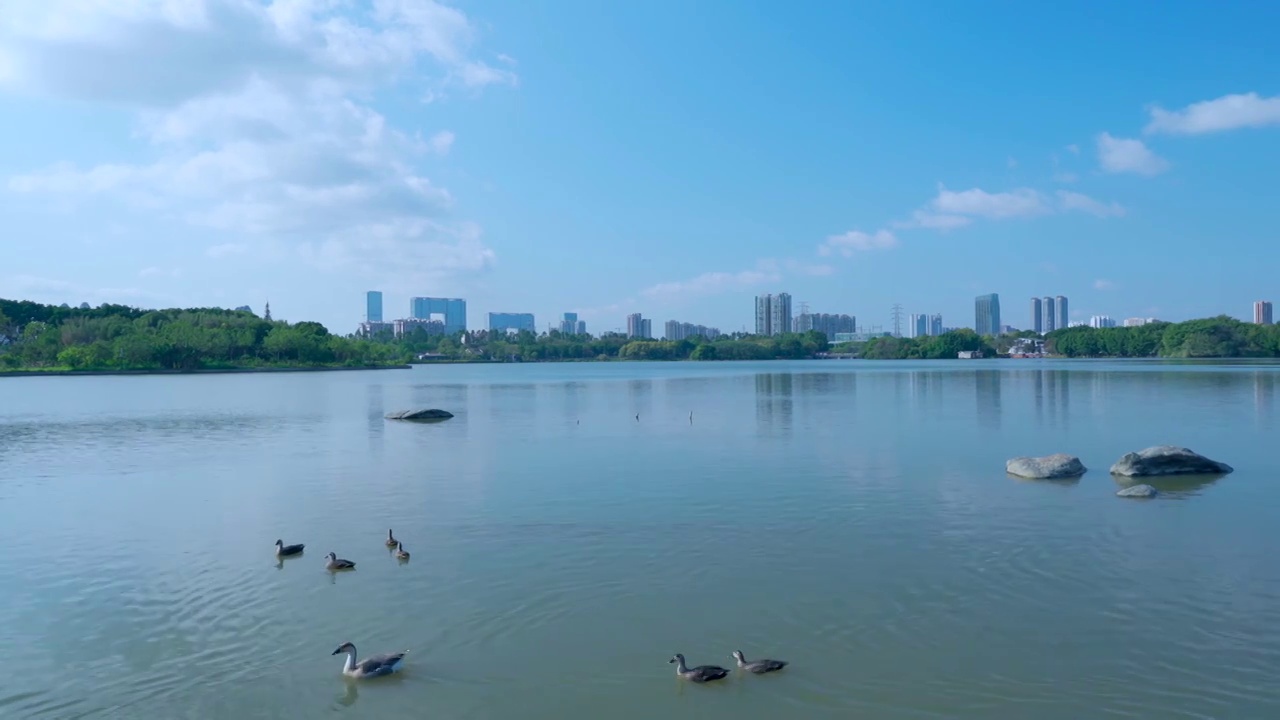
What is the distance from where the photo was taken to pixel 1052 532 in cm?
1360

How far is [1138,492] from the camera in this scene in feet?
54.1

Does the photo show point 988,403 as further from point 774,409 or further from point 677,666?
point 677,666

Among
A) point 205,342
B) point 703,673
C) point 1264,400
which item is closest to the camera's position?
point 703,673

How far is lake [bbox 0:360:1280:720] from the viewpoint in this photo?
781 centimetres

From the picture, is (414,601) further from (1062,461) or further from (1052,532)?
(1062,461)

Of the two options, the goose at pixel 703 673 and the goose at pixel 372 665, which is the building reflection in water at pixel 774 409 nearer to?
the goose at pixel 703 673

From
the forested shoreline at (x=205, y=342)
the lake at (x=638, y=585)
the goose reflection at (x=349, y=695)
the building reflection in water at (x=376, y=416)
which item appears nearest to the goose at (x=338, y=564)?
the lake at (x=638, y=585)

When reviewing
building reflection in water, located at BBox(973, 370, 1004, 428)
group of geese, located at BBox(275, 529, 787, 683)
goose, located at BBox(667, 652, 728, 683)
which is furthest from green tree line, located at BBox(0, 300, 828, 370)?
goose, located at BBox(667, 652, 728, 683)

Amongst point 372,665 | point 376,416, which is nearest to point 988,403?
point 376,416

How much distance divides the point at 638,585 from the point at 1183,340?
15708 centimetres

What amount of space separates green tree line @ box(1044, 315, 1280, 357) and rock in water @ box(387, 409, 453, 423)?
136945mm

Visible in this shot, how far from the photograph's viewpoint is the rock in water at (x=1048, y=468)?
18688mm

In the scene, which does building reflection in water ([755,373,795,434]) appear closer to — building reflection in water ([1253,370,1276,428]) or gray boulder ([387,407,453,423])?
gray boulder ([387,407,453,423])

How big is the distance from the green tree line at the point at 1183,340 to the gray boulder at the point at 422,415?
136939 mm
